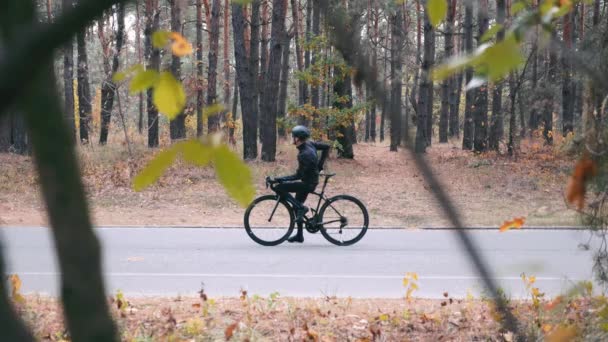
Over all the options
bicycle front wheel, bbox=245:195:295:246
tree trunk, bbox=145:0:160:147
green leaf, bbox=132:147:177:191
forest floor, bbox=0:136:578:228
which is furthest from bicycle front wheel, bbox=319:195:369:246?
green leaf, bbox=132:147:177:191

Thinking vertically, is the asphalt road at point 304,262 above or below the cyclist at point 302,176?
below

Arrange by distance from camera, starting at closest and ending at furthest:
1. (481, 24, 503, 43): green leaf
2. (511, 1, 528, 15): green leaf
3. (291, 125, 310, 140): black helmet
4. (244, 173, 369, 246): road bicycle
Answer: (481, 24, 503, 43): green leaf
(511, 1, 528, 15): green leaf
(291, 125, 310, 140): black helmet
(244, 173, 369, 246): road bicycle

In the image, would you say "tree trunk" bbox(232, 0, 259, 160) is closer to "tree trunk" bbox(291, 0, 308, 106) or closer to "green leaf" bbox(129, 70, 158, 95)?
"tree trunk" bbox(291, 0, 308, 106)

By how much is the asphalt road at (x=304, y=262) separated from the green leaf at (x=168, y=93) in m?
6.01

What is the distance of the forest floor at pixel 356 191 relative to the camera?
1539 centimetres

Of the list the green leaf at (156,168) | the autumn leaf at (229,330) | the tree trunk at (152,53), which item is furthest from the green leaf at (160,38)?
the autumn leaf at (229,330)

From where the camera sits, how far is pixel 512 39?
4.26 ft

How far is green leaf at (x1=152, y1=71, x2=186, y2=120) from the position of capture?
148cm

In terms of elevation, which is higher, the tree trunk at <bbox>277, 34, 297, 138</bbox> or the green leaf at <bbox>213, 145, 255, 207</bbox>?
the tree trunk at <bbox>277, 34, 297, 138</bbox>

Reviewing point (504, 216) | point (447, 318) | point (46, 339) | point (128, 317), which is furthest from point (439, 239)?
point (46, 339)

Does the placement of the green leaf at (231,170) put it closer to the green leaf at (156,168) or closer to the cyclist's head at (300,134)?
the green leaf at (156,168)

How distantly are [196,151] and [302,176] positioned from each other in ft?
33.6

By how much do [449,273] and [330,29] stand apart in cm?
901

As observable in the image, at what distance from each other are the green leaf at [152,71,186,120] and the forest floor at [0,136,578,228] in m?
11.2
